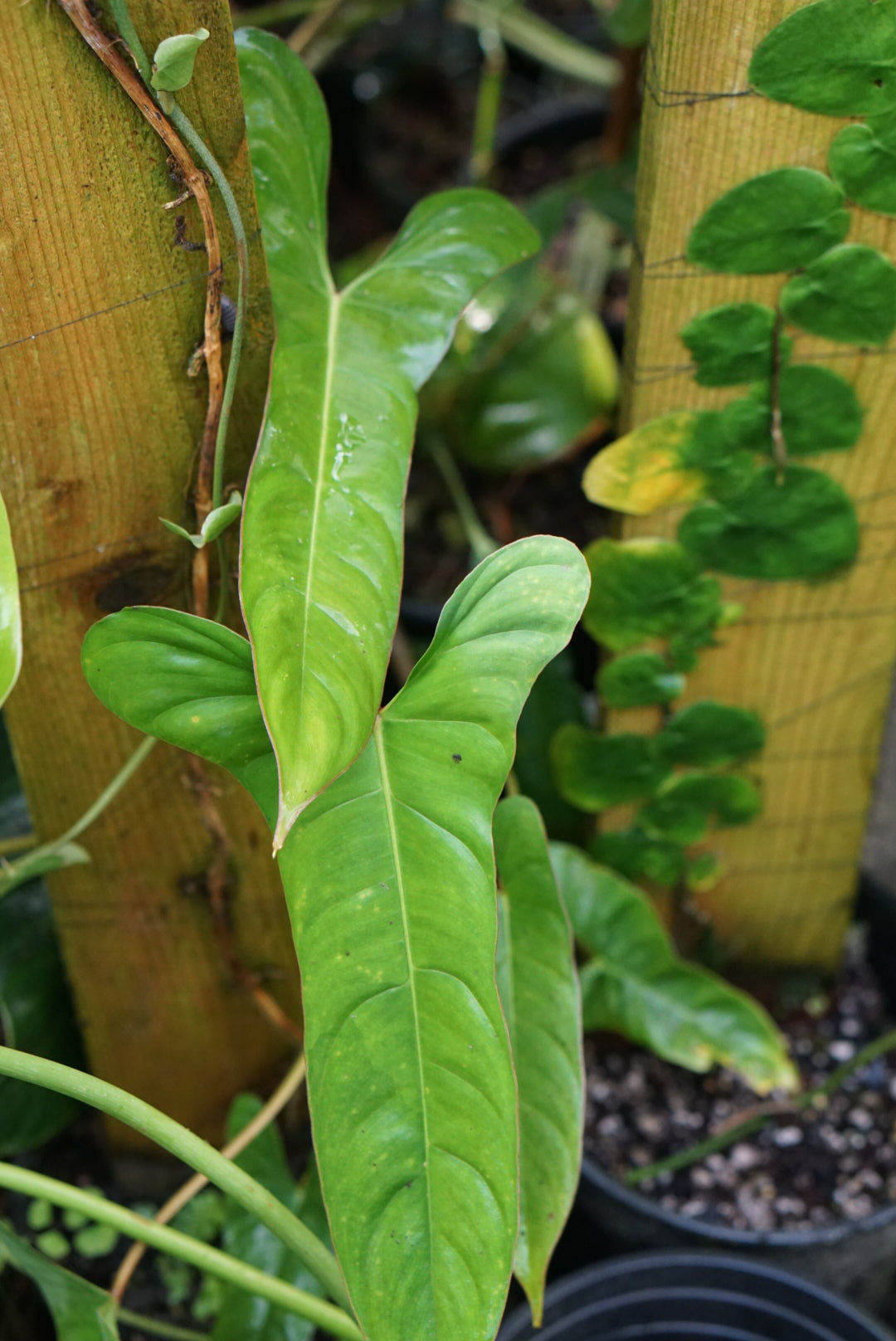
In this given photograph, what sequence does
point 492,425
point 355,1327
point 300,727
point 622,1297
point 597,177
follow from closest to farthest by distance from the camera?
point 300,727 < point 355,1327 < point 622,1297 < point 597,177 < point 492,425

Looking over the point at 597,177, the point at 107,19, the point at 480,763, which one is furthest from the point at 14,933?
the point at 597,177

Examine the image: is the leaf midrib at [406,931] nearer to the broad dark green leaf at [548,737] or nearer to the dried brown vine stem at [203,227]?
the dried brown vine stem at [203,227]

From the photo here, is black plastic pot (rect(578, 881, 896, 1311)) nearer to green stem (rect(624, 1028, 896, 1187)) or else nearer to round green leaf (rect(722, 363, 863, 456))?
green stem (rect(624, 1028, 896, 1187))

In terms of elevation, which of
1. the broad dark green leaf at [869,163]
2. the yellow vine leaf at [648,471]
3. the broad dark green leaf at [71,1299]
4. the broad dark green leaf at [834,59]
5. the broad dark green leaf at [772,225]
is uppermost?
the broad dark green leaf at [834,59]

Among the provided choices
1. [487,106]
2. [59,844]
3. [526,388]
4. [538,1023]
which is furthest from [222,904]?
[487,106]

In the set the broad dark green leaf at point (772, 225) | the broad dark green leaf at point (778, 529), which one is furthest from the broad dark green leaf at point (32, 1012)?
the broad dark green leaf at point (772, 225)

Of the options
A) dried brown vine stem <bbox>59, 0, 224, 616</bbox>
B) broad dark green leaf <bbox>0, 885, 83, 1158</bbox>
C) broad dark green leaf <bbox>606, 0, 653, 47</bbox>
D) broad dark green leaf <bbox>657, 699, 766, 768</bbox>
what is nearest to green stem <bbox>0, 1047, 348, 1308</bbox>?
dried brown vine stem <bbox>59, 0, 224, 616</bbox>

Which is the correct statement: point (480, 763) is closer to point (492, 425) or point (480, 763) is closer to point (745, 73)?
point (745, 73)
